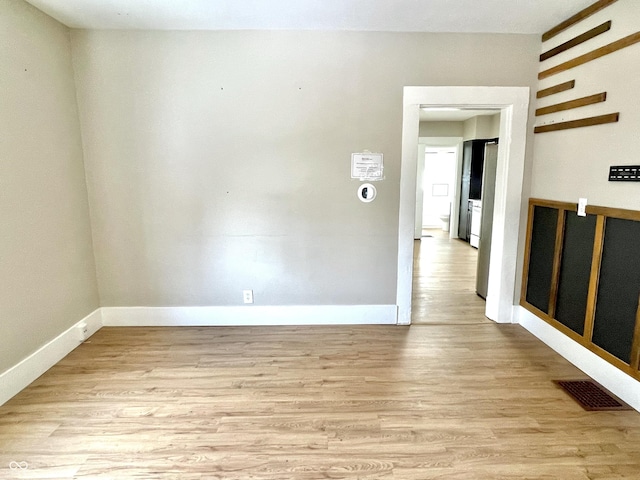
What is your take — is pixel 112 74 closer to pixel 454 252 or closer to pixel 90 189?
pixel 90 189

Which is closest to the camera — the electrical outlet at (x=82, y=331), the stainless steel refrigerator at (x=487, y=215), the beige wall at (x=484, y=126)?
the electrical outlet at (x=82, y=331)

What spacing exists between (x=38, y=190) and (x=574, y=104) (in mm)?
3922

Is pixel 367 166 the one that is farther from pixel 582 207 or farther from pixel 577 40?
pixel 577 40

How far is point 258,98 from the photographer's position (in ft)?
10.1

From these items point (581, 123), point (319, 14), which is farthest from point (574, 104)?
point (319, 14)

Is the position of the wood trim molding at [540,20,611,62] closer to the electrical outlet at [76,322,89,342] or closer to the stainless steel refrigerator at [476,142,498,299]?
the stainless steel refrigerator at [476,142,498,299]

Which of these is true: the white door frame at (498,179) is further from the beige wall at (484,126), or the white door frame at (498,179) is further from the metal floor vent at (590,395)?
the beige wall at (484,126)

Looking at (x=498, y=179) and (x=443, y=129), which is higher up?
(x=443, y=129)

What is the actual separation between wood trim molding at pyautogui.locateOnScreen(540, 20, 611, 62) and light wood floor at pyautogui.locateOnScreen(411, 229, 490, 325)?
7.72ft

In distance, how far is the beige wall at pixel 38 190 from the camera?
2.30m

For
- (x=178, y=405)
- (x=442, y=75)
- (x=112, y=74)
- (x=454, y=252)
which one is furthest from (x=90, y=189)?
(x=454, y=252)

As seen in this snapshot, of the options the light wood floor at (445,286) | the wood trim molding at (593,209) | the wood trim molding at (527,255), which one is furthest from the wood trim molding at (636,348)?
the light wood floor at (445,286)

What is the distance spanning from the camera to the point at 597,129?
2471 millimetres

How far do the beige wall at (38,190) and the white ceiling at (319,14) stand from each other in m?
0.29
